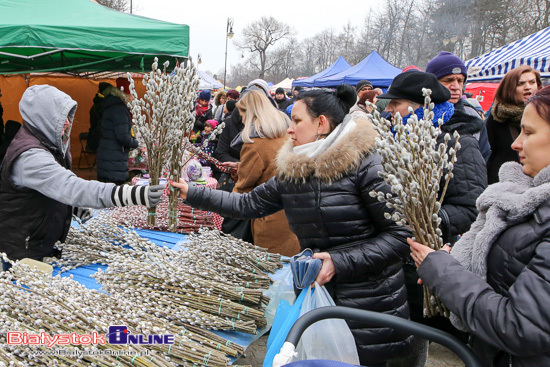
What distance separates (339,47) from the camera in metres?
54.0

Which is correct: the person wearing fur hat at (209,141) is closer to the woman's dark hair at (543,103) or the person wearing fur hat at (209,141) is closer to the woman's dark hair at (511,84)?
the woman's dark hair at (511,84)

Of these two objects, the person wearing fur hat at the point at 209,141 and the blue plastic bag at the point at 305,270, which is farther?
the person wearing fur hat at the point at 209,141

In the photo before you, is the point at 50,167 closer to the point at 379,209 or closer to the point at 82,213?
the point at 82,213

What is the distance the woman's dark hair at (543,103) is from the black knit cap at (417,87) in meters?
1.09

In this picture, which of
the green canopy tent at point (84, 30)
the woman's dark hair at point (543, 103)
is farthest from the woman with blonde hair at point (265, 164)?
the woman's dark hair at point (543, 103)

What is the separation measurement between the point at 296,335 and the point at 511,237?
0.71 m

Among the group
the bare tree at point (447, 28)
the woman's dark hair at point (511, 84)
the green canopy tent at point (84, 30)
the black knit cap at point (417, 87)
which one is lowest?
the black knit cap at point (417, 87)

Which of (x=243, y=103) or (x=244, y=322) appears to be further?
(x=243, y=103)

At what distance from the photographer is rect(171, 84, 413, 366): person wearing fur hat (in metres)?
1.77

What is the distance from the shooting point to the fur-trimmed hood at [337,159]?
5.85ft

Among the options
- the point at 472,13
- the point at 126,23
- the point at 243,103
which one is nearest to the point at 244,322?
the point at 243,103

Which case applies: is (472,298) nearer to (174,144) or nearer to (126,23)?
(174,144)

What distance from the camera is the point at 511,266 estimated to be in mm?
1119

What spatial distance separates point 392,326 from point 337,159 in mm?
724
